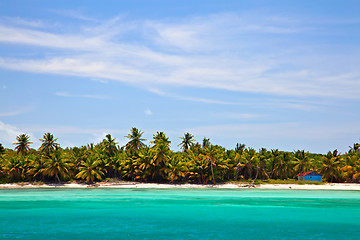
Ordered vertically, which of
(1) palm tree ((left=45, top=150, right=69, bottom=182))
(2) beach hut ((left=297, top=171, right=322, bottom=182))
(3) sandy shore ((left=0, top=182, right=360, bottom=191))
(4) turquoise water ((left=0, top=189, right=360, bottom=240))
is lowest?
(4) turquoise water ((left=0, top=189, right=360, bottom=240))

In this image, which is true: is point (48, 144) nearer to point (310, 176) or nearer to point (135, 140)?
point (135, 140)

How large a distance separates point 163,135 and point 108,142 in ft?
45.0

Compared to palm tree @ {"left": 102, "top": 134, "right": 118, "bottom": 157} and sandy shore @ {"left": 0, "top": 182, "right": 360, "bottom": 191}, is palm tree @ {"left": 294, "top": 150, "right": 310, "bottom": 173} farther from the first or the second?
palm tree @ {"left": 102, "top": 134, "right": 118, "bottom": 157}

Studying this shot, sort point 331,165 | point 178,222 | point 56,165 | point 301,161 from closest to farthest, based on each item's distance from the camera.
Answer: point 178,222, point 56,165, point 331,165, point 301,161

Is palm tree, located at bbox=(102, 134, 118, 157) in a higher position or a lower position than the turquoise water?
higher

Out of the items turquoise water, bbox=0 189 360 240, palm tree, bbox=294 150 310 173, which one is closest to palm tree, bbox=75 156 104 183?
turquoise water, bbox=0 189 360 240

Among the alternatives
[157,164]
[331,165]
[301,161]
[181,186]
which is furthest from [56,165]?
[331,165]

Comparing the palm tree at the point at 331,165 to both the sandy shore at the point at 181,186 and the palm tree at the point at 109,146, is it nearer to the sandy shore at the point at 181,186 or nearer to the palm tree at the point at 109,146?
the sandy shore at the point at 181,186

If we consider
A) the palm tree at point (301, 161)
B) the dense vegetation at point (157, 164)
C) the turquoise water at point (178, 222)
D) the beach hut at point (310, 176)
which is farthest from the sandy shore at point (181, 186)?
the turquoise water at point (178, 222)

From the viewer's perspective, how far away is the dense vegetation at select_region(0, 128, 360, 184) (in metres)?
88.2

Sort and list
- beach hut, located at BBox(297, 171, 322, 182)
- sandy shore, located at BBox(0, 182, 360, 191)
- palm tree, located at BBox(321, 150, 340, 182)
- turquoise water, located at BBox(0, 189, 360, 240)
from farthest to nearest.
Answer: beach hut, located at BBox(297, 171, 322, 182) < palm tree, located at BBox(321, 150, 340, 182) < sandy shore, located at BBox(0, 182, 360, 191) < turquoise water, located at BBox(0, 189, 360, 240)

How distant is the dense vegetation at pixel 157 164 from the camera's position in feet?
290

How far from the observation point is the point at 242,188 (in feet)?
296

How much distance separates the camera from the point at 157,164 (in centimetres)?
8900
